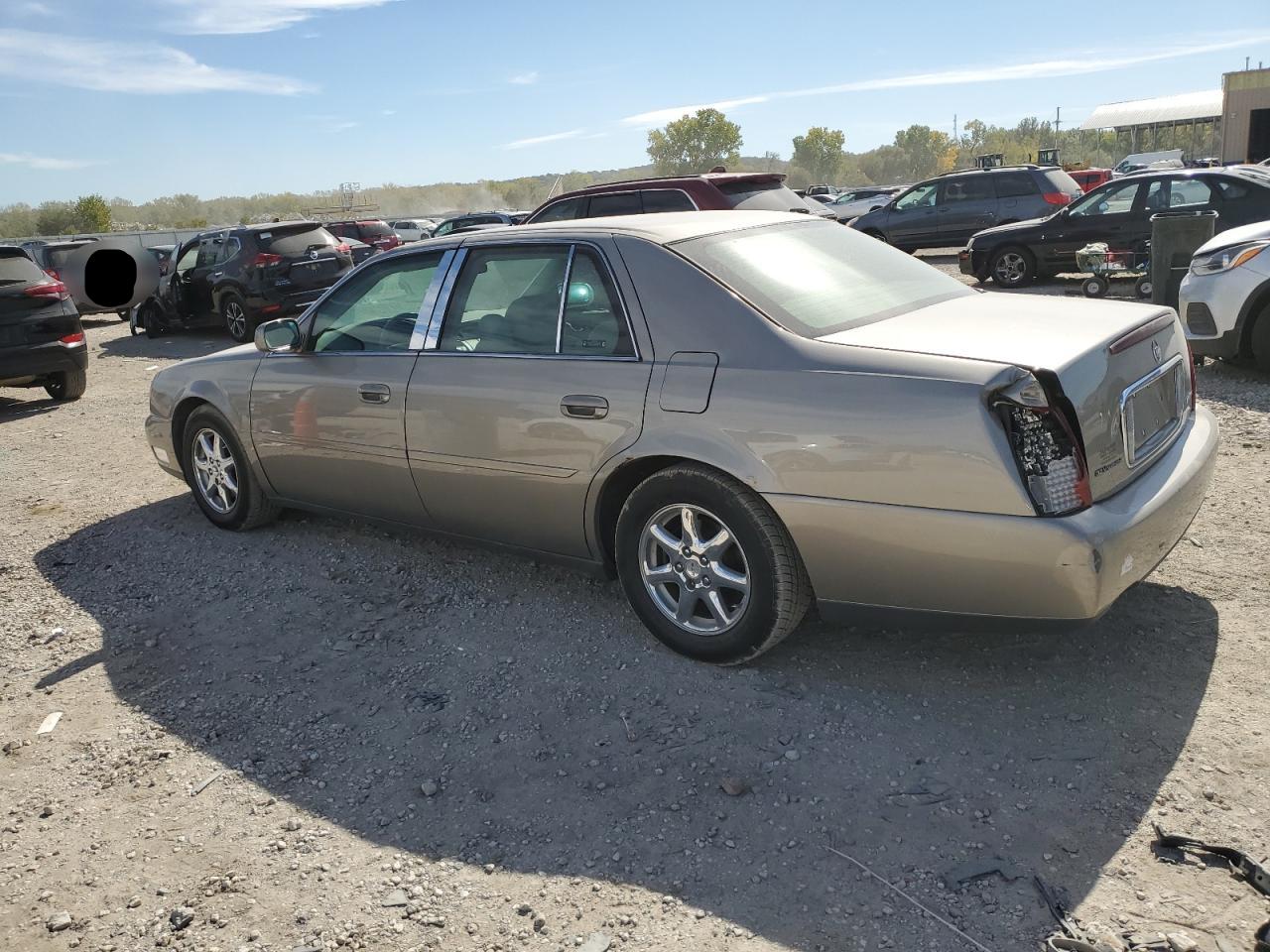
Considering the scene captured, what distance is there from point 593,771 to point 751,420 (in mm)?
1265

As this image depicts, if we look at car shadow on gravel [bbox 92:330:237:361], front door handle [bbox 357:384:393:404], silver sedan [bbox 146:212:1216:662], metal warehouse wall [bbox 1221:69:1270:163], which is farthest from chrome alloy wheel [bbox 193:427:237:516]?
metal warehouse wall [bbox 1221:69:1270:163]

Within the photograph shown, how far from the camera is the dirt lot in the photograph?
106 inches

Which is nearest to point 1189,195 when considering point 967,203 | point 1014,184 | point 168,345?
point 1014,184

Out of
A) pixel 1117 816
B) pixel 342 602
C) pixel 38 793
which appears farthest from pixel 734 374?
pixel 38 793

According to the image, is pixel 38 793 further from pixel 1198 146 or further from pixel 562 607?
pixel 1198 146

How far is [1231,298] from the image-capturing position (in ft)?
24.3

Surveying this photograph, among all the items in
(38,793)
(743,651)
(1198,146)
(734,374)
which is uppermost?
(1198,146)

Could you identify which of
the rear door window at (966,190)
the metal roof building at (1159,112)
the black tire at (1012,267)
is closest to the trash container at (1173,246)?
the black tire at (1012,267)

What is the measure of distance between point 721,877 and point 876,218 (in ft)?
58.3

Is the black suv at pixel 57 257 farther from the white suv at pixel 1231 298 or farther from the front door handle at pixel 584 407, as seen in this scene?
the white suv at pixel 1231 298

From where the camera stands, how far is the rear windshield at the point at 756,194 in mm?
11195

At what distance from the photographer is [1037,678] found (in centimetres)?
363

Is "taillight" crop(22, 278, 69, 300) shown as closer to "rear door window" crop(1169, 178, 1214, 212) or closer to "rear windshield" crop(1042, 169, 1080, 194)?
"rear door window" crop(1169, 178, 1214, 212)

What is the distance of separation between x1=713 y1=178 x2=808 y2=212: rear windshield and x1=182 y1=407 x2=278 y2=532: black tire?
677 cm
